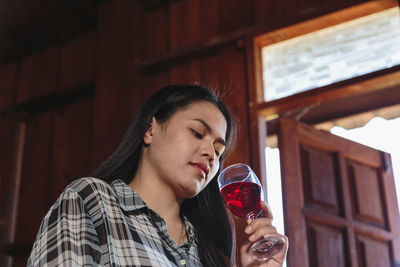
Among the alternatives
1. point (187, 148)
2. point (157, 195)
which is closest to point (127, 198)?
point (157, 195)

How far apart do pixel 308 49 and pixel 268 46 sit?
0.25 m

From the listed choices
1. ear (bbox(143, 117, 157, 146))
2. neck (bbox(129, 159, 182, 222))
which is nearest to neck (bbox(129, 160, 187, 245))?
neck (bbox(129, 159, 182, 222))

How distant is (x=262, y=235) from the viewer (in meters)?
1.62

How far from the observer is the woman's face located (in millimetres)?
1688

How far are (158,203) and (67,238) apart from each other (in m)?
0.39

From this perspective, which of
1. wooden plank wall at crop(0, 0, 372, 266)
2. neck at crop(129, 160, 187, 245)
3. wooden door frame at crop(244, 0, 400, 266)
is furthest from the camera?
wooden plank wall at crop(0, 0, 372, 266)

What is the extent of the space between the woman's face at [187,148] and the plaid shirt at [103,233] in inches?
4.7

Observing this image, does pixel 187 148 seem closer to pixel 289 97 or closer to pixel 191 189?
pixel 191 189

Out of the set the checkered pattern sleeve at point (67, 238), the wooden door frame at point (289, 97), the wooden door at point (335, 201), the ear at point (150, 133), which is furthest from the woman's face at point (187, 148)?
the wooden door at point (335, 201)

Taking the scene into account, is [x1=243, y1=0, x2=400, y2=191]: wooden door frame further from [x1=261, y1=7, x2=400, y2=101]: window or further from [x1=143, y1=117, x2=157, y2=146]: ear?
[x1=143, y1=117, x2=157, y2=146]: ear

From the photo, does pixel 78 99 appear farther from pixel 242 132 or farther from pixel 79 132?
pixel 242 132

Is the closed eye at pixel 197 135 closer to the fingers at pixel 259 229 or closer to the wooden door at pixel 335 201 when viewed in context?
the fingers at pixel 259 229

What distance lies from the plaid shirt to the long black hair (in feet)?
0.35

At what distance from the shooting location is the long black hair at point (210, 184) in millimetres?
1793
